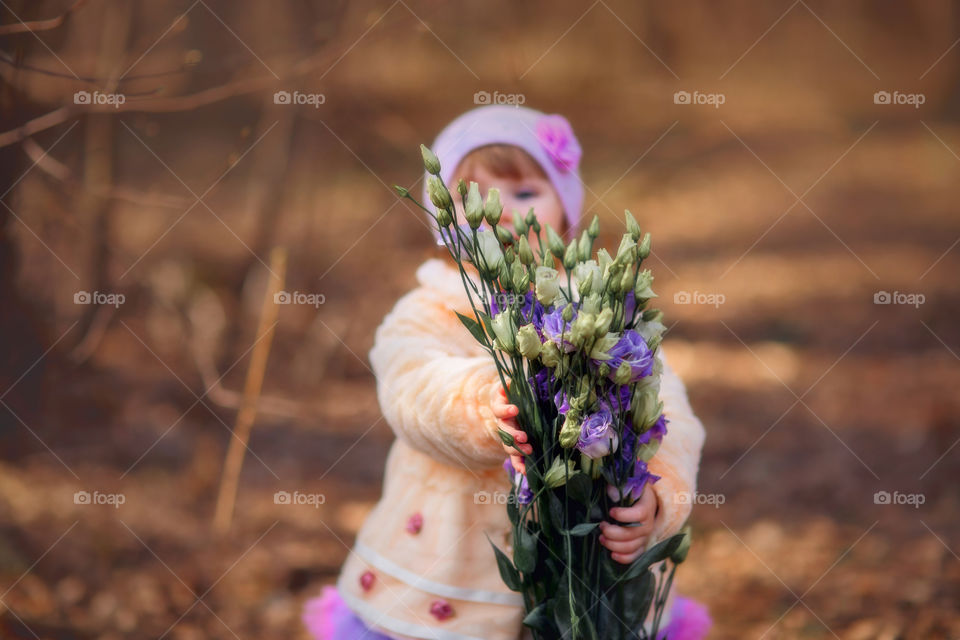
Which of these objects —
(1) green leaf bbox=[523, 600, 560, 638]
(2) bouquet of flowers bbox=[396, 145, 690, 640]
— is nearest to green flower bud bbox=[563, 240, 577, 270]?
(2) bouquet of flowers bbox=[396, 145, 690, 640]

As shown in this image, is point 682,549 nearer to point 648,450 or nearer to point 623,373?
point 648,450

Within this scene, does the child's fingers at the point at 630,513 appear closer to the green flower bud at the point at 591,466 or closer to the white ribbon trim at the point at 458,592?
the green flower bud at the point at 591,466

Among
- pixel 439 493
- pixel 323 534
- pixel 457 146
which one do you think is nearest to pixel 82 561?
pixel 323 534

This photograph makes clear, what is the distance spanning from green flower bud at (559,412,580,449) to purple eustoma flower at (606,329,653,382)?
0.24 ft

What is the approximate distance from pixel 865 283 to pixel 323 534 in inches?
101

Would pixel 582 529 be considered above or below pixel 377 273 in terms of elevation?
below

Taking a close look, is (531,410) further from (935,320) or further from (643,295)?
(935,320)

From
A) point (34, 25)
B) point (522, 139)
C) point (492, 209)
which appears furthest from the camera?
point (34, 25)

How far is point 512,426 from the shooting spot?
1.09 m

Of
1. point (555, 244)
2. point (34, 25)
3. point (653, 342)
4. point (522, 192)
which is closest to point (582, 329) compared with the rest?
point (653, 342)

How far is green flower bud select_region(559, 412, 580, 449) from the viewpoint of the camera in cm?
99

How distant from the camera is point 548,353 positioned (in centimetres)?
99

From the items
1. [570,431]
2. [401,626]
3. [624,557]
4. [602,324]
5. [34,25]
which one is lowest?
[401,626]

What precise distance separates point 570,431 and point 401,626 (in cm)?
55
